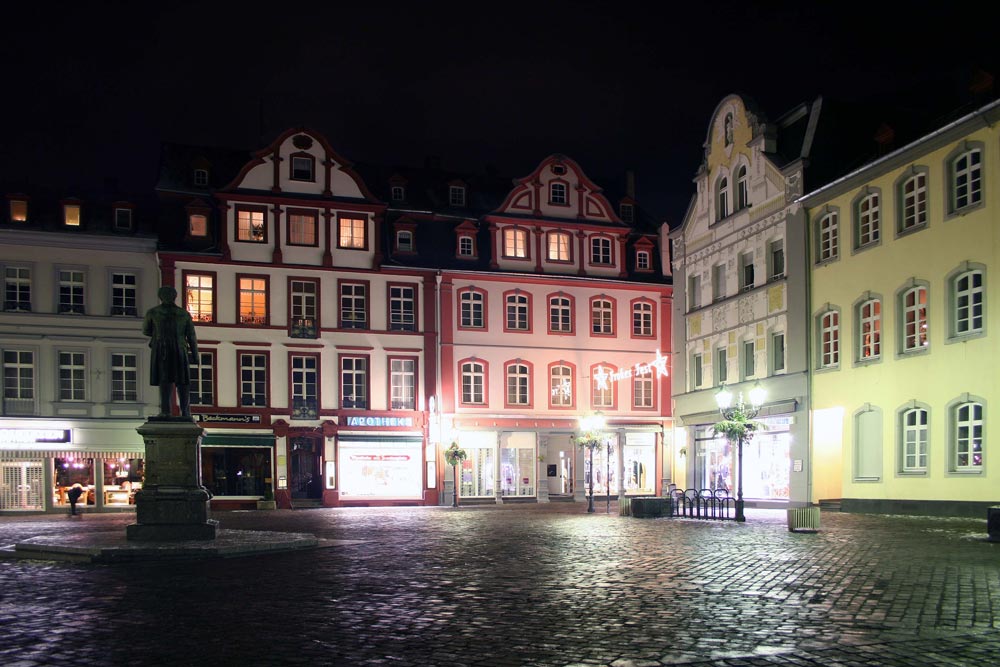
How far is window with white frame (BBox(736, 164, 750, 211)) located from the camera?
134ft

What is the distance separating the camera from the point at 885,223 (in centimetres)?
3259

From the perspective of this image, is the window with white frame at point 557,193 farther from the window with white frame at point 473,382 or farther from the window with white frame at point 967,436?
the window with white frame at point 967,436

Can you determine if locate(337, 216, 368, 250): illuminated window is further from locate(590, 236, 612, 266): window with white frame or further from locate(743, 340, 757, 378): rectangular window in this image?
locate(743, 340, 757, 378): rectangular window

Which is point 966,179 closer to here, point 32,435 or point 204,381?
point 204,381

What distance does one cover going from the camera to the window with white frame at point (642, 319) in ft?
173

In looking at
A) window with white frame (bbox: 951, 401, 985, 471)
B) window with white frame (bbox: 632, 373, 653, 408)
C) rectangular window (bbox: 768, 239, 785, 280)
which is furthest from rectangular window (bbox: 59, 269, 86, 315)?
window with white frame (bbox: 951, 401, 985, 471)

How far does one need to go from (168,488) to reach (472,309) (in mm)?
30878

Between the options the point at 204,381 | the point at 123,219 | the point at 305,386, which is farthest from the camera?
the point at 305,386

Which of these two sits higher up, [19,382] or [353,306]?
[353,306]

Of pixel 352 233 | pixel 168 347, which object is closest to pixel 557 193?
pixel 352 233

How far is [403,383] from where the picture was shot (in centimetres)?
4866

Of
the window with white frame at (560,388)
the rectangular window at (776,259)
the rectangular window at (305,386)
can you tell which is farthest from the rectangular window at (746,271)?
the rectangular window at (305,386)

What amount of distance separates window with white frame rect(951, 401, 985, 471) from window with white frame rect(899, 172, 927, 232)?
5403mm

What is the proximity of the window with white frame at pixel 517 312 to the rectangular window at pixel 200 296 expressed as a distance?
13248 millimetres
